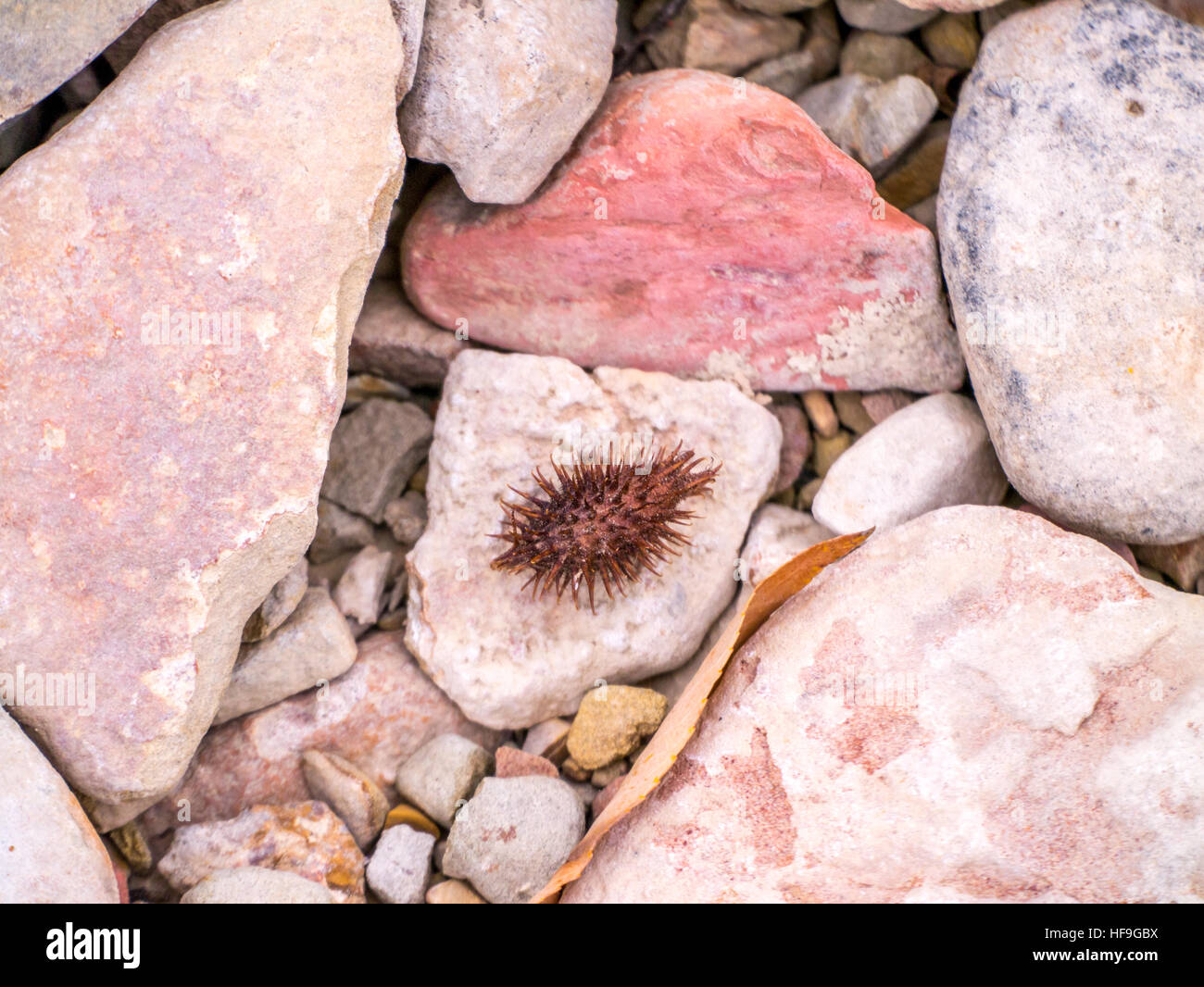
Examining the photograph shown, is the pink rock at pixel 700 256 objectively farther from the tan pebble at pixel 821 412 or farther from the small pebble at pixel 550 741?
the small pebble at pixel 550 741

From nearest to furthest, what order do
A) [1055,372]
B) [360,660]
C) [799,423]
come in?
[1055,372]
[360,660]
[799,423]

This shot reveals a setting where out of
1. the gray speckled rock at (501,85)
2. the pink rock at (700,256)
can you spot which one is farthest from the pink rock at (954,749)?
the gray speckled rock at (501,85)

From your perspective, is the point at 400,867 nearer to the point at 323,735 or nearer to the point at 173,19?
the point at 323,735

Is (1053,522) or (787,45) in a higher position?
(787,45)

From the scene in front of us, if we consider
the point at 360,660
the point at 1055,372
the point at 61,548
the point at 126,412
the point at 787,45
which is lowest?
the point at 360,660

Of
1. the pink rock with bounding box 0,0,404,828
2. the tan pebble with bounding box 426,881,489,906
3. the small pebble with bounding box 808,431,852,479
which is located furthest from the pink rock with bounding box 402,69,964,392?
the tan pebble with bounding box 426,881,489,906

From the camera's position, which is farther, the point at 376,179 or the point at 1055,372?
the point at 1055,372

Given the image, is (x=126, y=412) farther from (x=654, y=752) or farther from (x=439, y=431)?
(x=654, y=752)
